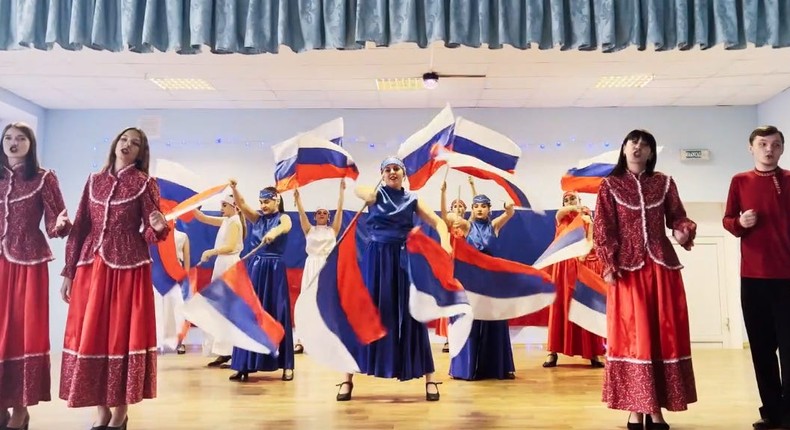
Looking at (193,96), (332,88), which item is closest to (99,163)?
(193,96)

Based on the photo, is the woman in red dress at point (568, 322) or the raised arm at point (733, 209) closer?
the raised arm at point (733, 209)

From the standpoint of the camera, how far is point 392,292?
140 inches

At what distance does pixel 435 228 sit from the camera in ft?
11.6

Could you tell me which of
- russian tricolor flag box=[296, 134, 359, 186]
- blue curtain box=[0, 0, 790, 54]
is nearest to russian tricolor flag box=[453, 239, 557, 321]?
russian tricolor flag box=[296, 134, 359, 186]

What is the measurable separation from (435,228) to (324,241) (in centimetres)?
304

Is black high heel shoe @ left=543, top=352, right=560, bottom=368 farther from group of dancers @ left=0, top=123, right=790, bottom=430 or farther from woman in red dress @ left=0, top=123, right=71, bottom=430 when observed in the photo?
woman in red dress @ left=0, top=123, right=71, bottom=430

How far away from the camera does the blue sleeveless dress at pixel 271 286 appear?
4535 mm

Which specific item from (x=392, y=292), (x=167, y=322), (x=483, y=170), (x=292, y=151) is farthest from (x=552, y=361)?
(x=167, y=322)

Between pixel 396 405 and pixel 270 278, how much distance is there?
5.12 feet

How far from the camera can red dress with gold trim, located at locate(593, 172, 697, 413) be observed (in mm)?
2803

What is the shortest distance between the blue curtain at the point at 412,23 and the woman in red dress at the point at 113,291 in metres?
0.73

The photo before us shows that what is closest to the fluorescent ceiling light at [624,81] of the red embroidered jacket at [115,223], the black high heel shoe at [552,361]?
the black high heel shoe at [552,361]

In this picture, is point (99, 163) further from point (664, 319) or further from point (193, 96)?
point (664, 319)

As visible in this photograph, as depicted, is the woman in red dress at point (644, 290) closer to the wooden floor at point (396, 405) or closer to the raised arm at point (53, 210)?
the wooden floor at point (396, 405)
